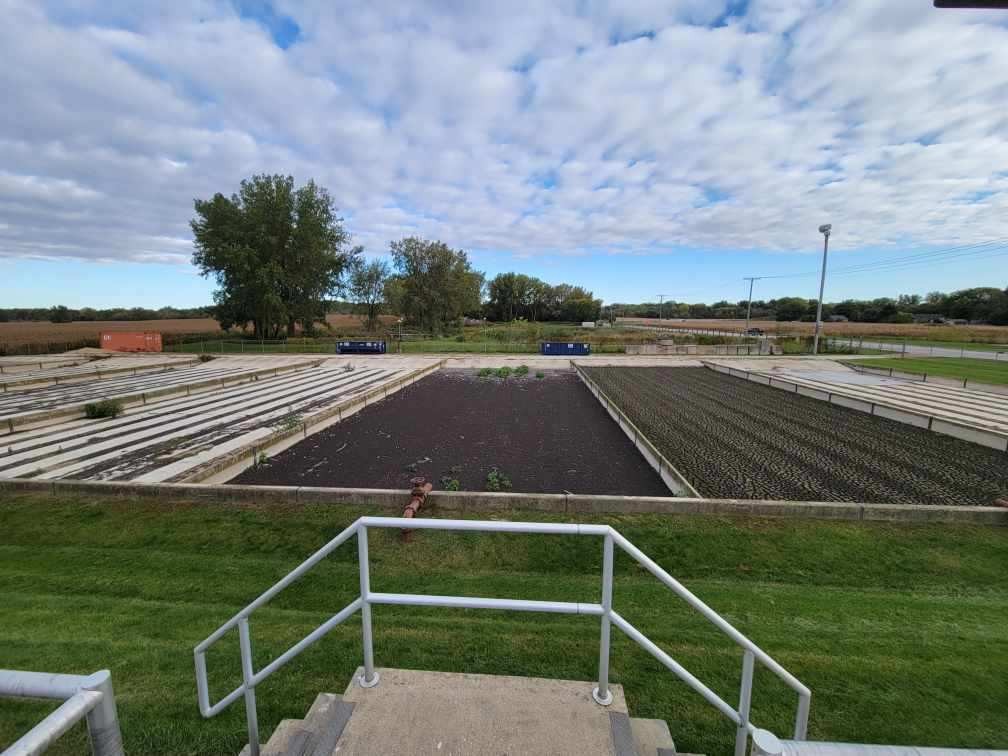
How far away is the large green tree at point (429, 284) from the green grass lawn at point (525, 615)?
1440 inches

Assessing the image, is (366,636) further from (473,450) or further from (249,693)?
(473,450)

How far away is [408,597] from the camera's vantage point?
209cm

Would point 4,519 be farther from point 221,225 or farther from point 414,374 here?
point 221,225

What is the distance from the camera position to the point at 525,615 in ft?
12.6

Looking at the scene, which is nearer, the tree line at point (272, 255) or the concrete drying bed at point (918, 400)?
the concrete drying bed at point (918, 400)

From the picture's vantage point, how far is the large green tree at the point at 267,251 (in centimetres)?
3278

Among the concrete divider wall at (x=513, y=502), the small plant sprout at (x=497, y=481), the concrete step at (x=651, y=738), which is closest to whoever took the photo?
the concrete step at (x=651, y=738)

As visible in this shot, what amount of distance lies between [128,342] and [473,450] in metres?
28.8

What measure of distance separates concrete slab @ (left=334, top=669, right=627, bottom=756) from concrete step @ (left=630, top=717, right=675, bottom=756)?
0.16m

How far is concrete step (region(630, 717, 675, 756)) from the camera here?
1.94 metres

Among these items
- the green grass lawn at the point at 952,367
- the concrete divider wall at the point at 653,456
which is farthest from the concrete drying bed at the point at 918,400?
the concrete divider wall at the point at 653,456

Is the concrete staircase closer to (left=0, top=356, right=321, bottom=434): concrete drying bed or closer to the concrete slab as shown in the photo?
the concrete slab

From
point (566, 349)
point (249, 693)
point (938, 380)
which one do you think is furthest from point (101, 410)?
point (938, 380)

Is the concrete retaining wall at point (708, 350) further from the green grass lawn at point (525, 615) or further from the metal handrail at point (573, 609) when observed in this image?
the metal handrail at point (573, 609)
